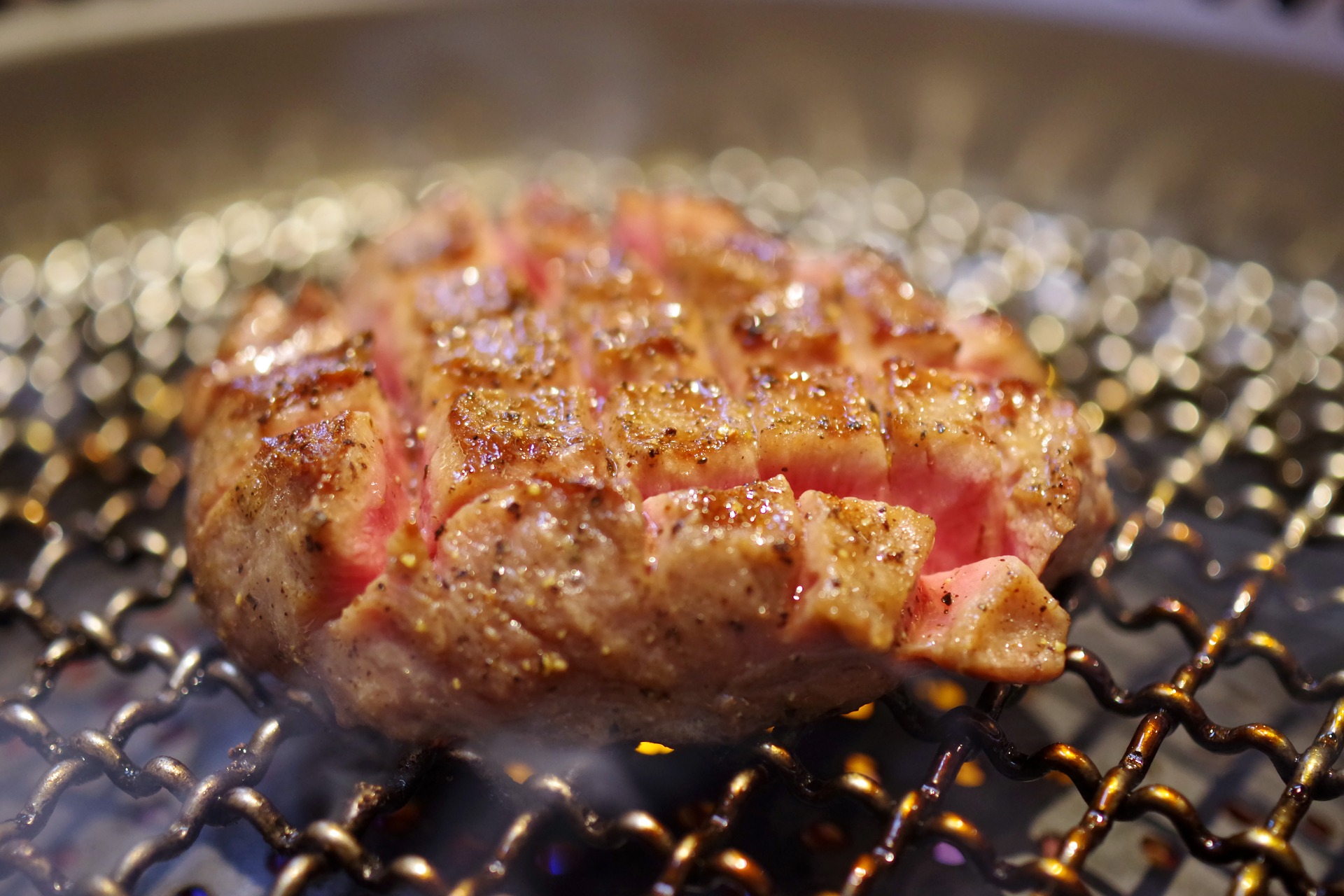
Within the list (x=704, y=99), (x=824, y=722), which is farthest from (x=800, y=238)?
(x=824, y=722)

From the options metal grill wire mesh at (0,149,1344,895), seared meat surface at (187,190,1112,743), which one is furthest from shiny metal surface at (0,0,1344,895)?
seared meat surface at (187,190,1112,743)

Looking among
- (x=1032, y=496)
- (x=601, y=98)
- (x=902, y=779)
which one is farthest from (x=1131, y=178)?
(x=902, y=779)

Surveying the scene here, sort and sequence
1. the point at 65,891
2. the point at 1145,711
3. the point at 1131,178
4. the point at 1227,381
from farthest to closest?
the point at 1131,178 < the point at 1227,381 < the point at 1145,711 < the point at 65,891

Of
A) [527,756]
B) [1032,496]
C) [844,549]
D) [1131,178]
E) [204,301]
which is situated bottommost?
[527,756]

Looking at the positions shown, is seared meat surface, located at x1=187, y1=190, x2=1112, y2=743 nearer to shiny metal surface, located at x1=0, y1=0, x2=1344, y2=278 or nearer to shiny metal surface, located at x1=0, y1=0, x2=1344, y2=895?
shiny metal surface, located at x1=0, y1=0, x2=1344, y2=895

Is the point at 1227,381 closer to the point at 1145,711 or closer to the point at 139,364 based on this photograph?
the point at 1145,711

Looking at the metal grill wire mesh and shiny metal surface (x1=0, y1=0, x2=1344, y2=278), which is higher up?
shiny metal surface (x1=0, y1=0, x2=1344, y2=278)

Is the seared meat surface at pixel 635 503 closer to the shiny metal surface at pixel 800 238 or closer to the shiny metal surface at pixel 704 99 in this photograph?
the shiny metal surface at pixel 800 238
